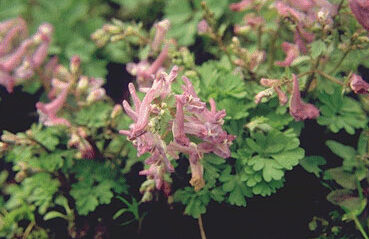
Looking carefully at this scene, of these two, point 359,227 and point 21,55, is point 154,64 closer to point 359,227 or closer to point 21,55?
point 21,55

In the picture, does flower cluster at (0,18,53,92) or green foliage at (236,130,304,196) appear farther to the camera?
flower cluster at (0,18,53,92)

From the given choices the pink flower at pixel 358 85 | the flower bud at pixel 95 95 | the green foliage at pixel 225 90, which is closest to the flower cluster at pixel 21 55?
the flower bud at pixel 95 95

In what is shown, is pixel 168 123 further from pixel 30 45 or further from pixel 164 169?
pixel 30 45

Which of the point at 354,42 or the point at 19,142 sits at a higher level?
the point at 354,42

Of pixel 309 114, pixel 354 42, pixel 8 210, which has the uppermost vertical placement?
pixel 354 42

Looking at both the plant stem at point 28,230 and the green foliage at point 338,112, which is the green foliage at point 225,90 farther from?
the plant stem at point 28,230

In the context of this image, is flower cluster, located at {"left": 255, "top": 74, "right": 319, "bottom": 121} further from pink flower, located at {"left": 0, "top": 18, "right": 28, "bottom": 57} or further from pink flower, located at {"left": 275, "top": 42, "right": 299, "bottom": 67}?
pink flower, located at {"left": 0, "top": 18, "right": 28, "bottom": 57}

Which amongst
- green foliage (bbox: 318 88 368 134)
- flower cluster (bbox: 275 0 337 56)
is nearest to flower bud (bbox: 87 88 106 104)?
flower cluster (bbox: 275 0 337 56)

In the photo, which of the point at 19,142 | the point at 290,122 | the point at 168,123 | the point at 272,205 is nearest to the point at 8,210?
the point at 19,142
